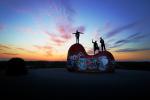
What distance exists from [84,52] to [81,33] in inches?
133

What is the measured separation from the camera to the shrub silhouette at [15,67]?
2609 cm

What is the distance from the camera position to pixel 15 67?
→ 26797mm

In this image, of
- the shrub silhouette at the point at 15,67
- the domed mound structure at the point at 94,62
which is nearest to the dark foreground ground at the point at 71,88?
the shrub silhouette at the point at 15,67

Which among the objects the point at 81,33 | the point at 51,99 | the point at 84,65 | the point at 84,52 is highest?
the point at 81,33

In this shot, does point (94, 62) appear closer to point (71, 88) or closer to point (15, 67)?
point (15, 67)

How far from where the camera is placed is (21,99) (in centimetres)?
914

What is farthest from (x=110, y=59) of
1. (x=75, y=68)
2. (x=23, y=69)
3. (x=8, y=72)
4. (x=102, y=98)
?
(x=102, y=98)

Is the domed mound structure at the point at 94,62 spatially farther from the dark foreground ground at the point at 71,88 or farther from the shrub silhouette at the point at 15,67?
the dark foreground ground at the point at 71,88

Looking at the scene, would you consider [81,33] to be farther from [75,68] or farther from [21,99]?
[21,99]

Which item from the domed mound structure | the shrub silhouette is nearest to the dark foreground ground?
the shrub silhouette

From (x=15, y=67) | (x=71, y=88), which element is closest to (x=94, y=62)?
(x=15, y=67)

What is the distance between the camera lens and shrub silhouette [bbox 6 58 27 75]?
26094 millimetres

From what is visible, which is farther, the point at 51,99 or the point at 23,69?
the point at 23,69

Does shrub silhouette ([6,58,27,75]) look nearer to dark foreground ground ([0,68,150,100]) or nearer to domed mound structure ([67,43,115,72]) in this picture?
domed mound structure ([67,43,115,72])
